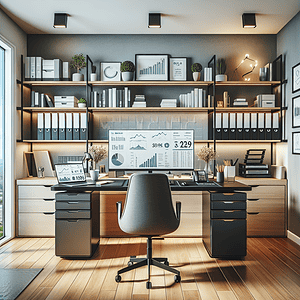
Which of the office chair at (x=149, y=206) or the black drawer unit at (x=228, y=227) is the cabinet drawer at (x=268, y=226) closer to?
the black drawer unit at (x=228, y=227)

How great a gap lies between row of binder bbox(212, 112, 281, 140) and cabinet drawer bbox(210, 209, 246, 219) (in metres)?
1.27

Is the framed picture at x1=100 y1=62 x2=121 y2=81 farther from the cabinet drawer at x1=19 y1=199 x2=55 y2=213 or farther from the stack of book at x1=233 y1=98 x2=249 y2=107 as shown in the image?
the cabinet drawer at x1=19 y1=199 x2=55 y2=213

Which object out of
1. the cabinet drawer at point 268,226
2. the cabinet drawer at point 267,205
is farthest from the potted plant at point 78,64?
the cabinet drawer at point 268,226

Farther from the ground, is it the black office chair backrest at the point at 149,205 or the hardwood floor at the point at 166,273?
the black office chair backrest at the point at 149,205

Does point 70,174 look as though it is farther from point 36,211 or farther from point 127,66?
point 127,66

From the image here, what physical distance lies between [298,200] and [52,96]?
3.47 metres

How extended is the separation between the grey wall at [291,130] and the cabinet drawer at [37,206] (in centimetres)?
291

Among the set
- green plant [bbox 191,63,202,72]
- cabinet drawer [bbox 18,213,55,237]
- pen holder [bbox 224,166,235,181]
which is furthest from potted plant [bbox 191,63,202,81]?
cabinet drawer [bbox 18,213,55,237]

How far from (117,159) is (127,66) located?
1.36 meters

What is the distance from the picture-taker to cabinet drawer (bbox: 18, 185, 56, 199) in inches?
149

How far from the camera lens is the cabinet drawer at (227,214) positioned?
9.78 ft

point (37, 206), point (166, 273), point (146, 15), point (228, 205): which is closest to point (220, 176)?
point (228, 205)

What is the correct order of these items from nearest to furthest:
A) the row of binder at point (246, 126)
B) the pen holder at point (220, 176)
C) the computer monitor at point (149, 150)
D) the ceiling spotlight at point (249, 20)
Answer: the pen holder at point (220, 176) < the computer monitor at point (149, 150) < the ceiling spotlight at point (249, 20) < the row of binder at point (246, 126)

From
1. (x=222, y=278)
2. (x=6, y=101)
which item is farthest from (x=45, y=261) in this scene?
(x=6, y=101)
